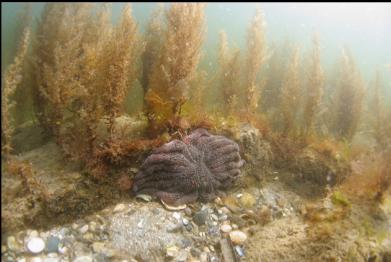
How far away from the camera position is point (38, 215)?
4094 mm

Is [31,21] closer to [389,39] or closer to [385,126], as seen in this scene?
[385,126]

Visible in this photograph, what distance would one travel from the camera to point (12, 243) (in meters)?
3.71

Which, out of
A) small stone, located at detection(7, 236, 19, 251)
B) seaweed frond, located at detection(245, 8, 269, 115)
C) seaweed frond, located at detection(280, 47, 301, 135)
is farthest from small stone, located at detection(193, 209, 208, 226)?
seaweed frond, located at detection(280, 47, 301, 135)

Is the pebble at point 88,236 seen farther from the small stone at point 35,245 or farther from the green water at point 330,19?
the green water at point 330,19

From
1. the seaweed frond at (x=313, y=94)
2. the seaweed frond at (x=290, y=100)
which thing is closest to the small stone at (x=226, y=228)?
the seaweed frond at (x=290, y=100)

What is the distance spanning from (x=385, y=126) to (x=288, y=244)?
23.8 ft

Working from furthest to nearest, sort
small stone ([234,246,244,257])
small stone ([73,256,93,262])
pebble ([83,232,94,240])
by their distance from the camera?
1. small stone ([234,246,244,257])
2. pebble ([83,232,94,240])
3. small stone ([73,256,93,262])

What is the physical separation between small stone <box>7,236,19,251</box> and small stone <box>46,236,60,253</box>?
33 cm

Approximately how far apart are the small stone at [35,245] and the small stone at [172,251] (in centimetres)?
153

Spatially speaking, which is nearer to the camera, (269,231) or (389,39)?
(269,231)

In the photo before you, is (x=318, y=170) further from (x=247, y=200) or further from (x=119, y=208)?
(x=119, y=208)

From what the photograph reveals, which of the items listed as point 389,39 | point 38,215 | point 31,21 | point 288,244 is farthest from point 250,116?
point 389,39

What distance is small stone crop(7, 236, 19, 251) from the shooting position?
3678mm

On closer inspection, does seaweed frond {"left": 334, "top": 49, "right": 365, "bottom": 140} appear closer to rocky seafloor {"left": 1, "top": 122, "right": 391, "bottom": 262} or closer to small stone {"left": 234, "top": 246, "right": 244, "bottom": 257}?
rocky seafloor {"left": 1, "top": 122, "right": 391, "bottom": 262}
